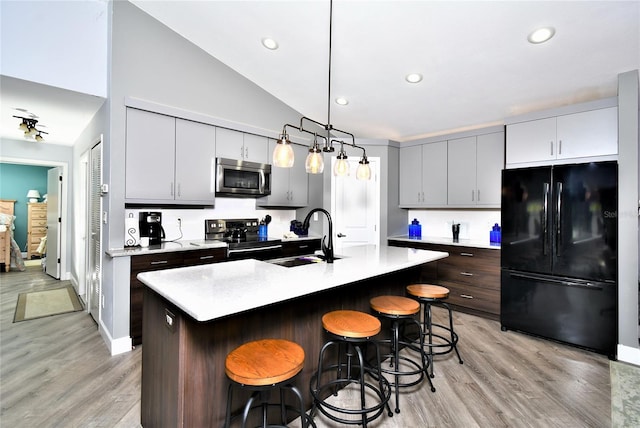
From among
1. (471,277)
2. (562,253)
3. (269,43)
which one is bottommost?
(471,277)

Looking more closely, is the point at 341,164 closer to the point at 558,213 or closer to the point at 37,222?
the point at 558,213

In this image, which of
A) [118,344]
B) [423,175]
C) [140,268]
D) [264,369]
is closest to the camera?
[264,369]

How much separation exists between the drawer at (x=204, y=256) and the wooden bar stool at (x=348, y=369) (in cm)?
180

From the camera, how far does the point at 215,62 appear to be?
3686 mm

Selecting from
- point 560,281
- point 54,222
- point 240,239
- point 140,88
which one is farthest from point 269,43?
point 54,222

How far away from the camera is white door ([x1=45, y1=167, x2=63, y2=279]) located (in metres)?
5.13

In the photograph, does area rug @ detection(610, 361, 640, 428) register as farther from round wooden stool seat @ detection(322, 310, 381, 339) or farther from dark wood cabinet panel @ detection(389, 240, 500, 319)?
dark wood cabinet panel @ detection(389, 240, 500, 319)

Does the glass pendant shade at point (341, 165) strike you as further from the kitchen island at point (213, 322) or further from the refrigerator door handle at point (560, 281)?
the refrigerator door handle at point (560, 281)

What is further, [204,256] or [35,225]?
[35,225]

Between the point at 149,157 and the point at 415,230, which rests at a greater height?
the point at 149,157

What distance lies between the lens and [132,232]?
3148 mm

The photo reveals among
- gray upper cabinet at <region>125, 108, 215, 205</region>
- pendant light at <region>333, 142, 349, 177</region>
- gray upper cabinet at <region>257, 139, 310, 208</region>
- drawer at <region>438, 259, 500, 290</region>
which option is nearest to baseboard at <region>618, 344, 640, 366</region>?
drawer at <region>438, 259, 500, 290</region>

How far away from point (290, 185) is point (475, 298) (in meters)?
2.91

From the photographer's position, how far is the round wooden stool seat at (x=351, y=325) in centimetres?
165
